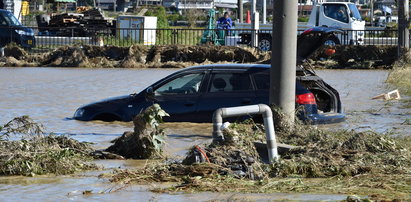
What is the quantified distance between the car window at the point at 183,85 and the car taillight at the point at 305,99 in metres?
1.80

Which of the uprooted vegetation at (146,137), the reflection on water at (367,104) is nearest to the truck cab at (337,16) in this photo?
the reflection on water at (367,104)

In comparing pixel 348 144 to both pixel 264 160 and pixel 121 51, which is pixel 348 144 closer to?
pixel 264 160

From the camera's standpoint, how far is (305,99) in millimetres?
12734

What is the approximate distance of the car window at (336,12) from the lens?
38.0 metres

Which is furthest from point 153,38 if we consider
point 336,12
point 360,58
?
point 360,58

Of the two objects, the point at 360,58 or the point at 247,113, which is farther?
the point at 360,58

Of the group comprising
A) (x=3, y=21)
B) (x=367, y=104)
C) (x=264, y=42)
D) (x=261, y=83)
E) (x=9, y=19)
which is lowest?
(x=367, y=104)

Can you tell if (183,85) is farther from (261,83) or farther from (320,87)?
(320,87)

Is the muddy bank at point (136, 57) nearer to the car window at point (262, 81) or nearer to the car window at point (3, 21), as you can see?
the car window at point (3, 21)

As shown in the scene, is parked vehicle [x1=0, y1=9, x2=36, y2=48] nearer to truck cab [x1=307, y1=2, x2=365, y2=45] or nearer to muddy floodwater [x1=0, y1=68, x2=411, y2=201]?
muddy floodwater [x1=0, y1=68, x2=411, y2=201]

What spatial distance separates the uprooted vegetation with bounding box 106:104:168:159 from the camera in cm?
941

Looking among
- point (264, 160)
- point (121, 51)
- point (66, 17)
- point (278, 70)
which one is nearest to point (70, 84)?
point (121, 51)

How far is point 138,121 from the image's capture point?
951cm

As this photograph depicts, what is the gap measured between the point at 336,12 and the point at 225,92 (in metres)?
26.0
